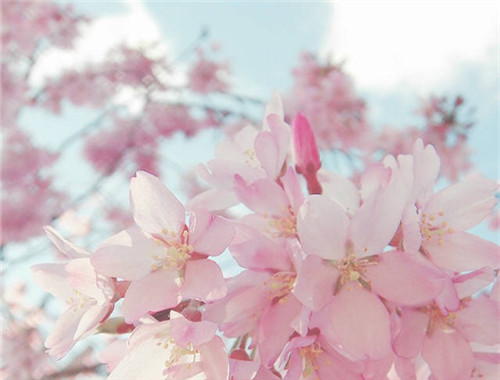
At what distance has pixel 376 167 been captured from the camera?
456 millimetres

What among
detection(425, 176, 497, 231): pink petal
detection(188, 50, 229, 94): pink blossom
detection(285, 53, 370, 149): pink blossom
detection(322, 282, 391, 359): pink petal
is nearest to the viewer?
detection(322, 282, 391, 359): pink petal

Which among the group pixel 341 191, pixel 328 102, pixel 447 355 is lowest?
pixel 328 102

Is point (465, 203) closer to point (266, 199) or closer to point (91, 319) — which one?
point (266, 199)

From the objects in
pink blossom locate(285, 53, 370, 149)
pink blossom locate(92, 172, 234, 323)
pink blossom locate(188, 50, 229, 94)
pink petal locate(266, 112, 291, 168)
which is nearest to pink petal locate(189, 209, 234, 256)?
pink blossom locate(92, 172, 234, 323)

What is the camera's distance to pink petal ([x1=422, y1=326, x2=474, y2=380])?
16.3 inches

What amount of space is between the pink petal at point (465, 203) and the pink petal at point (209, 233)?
7.6 inches

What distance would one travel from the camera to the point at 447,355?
421 millimetres

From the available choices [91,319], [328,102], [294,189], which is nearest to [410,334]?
[294,189]

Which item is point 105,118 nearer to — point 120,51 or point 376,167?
point 120,51

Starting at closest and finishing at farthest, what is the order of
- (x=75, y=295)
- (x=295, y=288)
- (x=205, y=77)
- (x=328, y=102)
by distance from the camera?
1. (x=295, y=288)
2. (x=75, y=295)
3. (x=328, y=102)
4. (x=205, y=77)

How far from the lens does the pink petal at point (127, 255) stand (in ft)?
1.41

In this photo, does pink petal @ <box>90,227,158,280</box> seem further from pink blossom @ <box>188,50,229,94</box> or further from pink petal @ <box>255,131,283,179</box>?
pink blossom @ <box>188,50,229,94</box>

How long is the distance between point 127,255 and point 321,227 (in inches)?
6.5

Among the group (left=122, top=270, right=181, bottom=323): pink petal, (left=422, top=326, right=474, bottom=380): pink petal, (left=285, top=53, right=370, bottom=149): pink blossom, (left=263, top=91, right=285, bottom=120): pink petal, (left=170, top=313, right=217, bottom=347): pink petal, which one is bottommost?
(left=285, top=53, right=370, bottom=149): pink blossom
